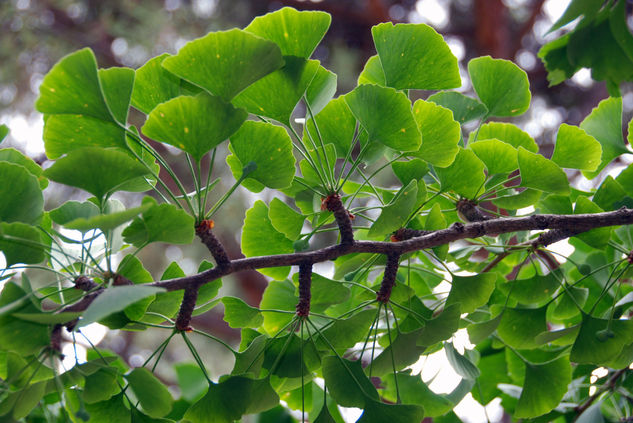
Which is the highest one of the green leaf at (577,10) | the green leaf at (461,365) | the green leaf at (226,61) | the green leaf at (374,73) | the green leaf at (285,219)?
the green leaf at (577,10)

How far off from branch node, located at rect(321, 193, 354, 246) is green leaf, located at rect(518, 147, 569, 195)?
130 millimetres

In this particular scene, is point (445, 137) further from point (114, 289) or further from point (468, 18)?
point (468, 18)

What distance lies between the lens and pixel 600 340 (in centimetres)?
40

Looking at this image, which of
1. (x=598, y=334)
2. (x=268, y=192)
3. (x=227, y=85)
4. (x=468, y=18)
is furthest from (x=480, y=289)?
(x=468, y=18)

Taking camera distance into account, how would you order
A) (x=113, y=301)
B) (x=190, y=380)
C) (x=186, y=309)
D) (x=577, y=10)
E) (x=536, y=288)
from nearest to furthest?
(x=113, y=301), (x=186, y=309), (x=536, y=288), (x=577, y=10), (x=190, y=380)

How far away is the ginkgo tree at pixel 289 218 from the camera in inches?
12.0

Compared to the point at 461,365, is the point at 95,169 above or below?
above

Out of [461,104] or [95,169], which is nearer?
[95,169]

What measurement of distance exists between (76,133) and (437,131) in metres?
0.23

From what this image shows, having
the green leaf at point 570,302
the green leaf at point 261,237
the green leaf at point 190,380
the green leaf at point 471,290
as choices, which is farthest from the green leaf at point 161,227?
the green leaf at point 190,380

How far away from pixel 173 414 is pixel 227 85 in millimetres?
363

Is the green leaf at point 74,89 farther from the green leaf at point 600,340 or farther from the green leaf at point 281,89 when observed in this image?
the green leaf at point 600,340

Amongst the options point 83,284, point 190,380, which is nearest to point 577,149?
point 83,284

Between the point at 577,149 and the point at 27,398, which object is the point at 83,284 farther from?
the point at 577,149
